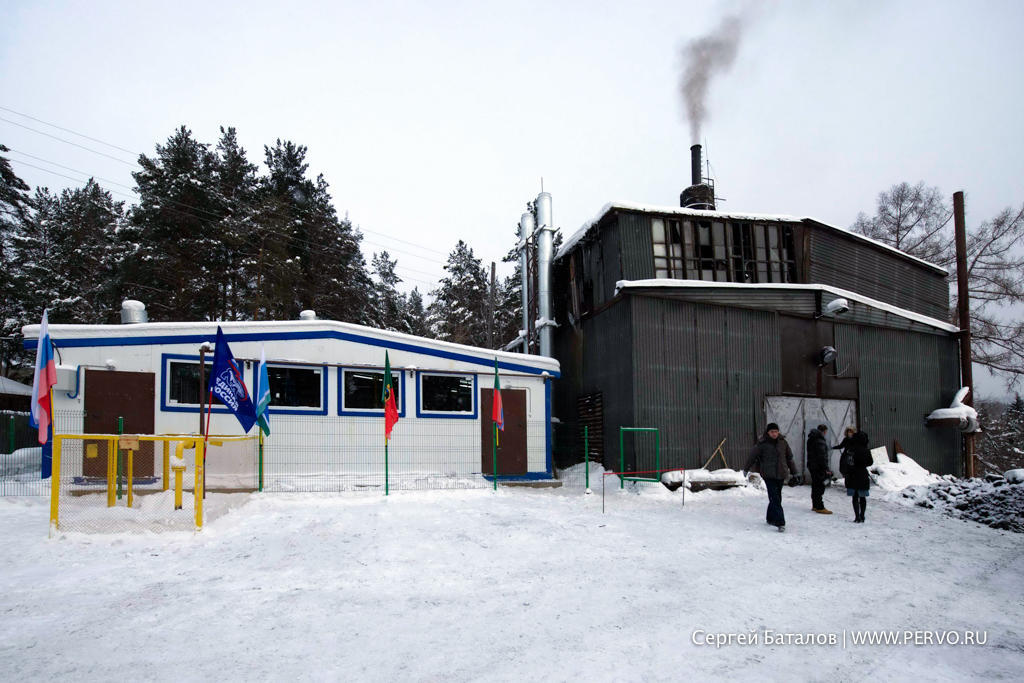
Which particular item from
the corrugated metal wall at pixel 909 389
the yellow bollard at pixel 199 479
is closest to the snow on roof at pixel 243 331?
the yellow bollard at pixel 199 479

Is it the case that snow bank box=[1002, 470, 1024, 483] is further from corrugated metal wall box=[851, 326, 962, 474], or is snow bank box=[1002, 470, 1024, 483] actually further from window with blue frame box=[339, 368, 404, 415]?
window with blue frame box=[339, 368, 404, 415]

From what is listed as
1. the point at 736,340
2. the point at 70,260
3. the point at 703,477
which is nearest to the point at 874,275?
the point at 736,340

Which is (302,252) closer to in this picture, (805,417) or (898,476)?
(805,417)

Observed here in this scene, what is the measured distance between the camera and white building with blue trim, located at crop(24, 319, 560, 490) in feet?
39.4

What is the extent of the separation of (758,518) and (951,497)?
5.06m

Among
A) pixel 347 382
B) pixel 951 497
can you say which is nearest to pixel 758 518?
pixel 951 497

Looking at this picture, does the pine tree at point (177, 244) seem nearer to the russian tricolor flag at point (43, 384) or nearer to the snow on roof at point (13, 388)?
the snow on roof at point (13, 388)

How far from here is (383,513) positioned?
32.2ft

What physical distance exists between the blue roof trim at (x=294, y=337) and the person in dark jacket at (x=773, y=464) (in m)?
6.60

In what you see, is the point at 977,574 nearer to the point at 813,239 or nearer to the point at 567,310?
the point at 813,239

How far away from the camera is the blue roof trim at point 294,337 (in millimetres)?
12250

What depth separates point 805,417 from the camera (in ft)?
54.9

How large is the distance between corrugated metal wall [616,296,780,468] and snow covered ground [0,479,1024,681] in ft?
16.1

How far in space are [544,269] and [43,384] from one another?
13.9 m
